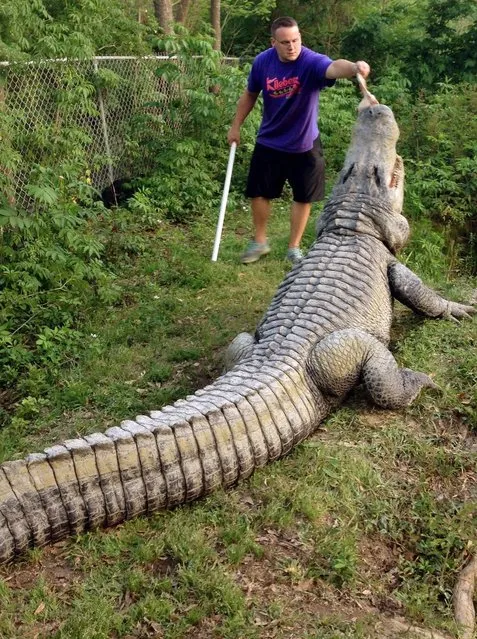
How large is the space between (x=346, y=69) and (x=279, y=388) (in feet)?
9.45

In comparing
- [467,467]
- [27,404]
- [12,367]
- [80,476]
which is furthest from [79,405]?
[467,467]

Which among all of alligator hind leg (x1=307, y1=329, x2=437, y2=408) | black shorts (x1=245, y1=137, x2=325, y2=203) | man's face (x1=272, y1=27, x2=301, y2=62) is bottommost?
alligator hind leg (x1=307, y1=329, x2=437, y2=408)

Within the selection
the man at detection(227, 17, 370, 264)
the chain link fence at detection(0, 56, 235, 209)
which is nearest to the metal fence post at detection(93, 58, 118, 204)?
the chain link fence at detection(0, 56, 235, 209)

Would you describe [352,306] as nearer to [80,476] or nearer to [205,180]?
[80,476]

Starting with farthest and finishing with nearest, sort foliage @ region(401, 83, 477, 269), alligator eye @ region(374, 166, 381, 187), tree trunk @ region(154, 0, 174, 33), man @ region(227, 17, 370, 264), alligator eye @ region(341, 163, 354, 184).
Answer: tree trunk @ region(154, 0, 174, 33) < foliage @ region(401, 83, 477, 269) < man @ region(227, 17, 370, 264) < alligator eye @ region(341, 163, 354, 184) < alligator eye @ region(374, 166, 381, 187)

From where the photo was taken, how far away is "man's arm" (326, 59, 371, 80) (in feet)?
15.4

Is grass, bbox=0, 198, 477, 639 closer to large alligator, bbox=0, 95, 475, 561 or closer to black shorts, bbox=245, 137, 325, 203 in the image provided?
large alligator, bbox=0, 95, 475, 561

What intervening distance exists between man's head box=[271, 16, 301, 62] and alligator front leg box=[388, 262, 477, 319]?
2.10m

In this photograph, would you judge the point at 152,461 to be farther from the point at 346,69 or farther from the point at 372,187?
the point at 346,69

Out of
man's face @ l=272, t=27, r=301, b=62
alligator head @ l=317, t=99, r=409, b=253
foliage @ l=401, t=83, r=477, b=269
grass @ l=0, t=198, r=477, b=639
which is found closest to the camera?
grass @ l=0, t=198, r=477, b=639

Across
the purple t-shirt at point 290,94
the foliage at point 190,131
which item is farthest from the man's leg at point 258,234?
the foliage at point 190,131

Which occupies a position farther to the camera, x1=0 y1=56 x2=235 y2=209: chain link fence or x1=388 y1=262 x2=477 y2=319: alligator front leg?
x1=0 y1=56 x2=235 y2=209: chain link fence

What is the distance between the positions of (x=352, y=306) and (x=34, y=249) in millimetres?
2763

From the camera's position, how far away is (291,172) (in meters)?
5.92
